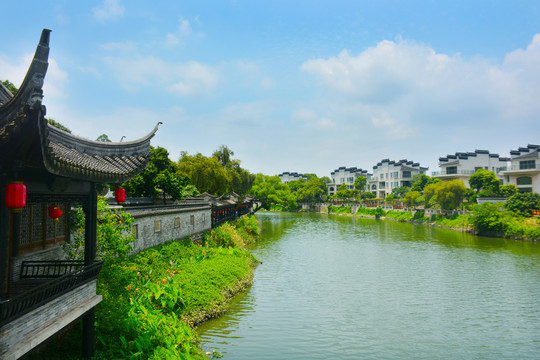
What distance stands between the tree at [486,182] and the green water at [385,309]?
25.7 meters

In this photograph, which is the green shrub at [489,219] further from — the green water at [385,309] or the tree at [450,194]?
the green water at [385,309]

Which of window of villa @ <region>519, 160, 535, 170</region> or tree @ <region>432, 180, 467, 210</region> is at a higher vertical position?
window of villa @ <region>519, 160, 535, 170</region>

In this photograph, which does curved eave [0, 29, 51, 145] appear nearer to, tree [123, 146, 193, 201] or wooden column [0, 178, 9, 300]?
wooden column [0, 178, 9, 300]

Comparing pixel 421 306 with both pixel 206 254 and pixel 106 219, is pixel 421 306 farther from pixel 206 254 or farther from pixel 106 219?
pixel 106 219

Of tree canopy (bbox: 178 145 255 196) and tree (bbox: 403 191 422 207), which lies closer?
Answer: tree canopy (bbox: 178 145 255 196)

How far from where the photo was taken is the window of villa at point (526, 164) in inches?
1906

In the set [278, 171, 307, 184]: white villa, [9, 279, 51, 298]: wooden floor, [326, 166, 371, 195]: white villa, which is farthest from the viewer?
[278, 171, 307, 184]: white villa

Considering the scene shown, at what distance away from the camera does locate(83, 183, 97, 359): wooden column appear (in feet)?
23.4

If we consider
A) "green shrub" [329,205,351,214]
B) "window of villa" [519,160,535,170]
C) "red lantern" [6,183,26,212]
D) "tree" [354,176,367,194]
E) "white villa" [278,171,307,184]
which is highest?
"white villa" [278,171,307,184]

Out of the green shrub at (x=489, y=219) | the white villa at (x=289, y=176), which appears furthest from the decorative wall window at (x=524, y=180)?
the white villa at (x=289, y=176)

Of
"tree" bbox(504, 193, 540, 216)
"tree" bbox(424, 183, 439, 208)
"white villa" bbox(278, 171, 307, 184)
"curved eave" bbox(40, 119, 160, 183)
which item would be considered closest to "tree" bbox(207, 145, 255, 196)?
"tree" bbox(424, 183, 439, 208)

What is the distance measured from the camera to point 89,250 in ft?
24.3

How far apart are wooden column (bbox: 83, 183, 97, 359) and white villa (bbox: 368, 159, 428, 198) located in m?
74.2

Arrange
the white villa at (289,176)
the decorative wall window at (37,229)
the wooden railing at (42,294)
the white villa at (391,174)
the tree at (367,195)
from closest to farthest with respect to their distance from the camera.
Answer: the wooden railing at (42,294)
the decorative wall window at (37,229)
the white villa at (391,174)
the tree at (367,195)
the white villa at (289,176)
